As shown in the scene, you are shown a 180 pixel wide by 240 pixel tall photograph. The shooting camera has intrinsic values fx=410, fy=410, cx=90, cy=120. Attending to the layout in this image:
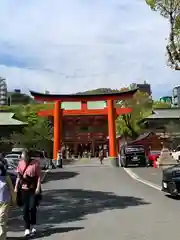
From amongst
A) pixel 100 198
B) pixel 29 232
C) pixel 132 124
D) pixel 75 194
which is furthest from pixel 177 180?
pixel 132 124

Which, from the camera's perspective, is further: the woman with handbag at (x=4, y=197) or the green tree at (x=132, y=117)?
the green tree at (x=132, y=117)

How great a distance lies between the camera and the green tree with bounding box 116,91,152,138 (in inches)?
2645

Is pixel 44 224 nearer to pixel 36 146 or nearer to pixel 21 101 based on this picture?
pixel 36 146

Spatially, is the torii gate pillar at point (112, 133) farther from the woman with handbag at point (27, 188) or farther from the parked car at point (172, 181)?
the woman with handbag at point (27, 188)

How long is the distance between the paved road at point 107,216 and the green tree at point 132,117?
51156 mm

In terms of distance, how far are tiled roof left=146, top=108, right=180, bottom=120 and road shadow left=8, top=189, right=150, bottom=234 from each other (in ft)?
163

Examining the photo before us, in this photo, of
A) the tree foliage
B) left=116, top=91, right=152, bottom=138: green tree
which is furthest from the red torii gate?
left=116, top=91, right=152, bottom=138: green tree

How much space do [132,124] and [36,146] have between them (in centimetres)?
1991

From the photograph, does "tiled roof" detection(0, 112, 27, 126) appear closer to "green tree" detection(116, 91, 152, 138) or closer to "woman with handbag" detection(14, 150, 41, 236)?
"green tree" detection(116, 91, 152, 138)

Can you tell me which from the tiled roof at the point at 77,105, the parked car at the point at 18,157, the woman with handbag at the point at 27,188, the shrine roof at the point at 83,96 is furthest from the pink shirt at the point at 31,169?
the tiled roof at the point at 77,105

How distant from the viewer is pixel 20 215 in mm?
10961

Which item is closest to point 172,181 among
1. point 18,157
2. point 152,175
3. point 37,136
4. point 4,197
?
point 4,197

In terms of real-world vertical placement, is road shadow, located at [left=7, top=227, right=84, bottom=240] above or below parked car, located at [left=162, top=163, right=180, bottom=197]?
below

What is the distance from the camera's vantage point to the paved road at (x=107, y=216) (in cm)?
790
